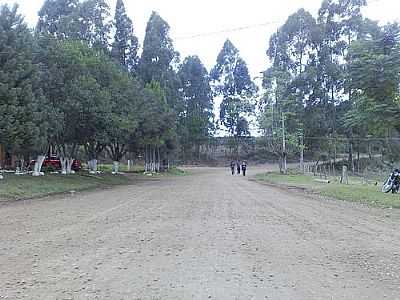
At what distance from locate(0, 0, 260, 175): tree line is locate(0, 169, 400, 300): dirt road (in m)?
12.4

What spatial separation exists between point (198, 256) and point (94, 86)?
24.9 m

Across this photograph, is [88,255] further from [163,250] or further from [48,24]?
[48,24]

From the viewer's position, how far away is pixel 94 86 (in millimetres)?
31266

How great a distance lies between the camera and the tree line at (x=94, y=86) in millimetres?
24703

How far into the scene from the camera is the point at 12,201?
19688 millimetres

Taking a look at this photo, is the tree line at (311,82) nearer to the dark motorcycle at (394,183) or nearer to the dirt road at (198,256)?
the dark motorcycle at (394,183)

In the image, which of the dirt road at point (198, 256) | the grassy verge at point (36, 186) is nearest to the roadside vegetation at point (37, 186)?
the grassy verge at point (36, 186)

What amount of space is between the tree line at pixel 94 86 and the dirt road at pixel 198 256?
12364mm

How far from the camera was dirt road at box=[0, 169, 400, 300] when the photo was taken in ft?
19.7

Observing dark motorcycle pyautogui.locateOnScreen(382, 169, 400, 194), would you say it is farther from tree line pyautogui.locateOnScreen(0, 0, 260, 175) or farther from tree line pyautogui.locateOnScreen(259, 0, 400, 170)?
tree line pyautogui.locateOnScreen(259, 0, 400, 170)

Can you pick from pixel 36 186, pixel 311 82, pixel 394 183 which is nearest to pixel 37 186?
pixel 36 186

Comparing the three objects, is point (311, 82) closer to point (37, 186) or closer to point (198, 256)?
point (37, 186)

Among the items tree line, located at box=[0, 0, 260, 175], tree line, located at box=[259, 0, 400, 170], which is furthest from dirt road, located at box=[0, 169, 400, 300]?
tree line, located at box=[259, 0, 400, 170]

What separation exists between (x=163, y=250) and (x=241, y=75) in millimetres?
75742
